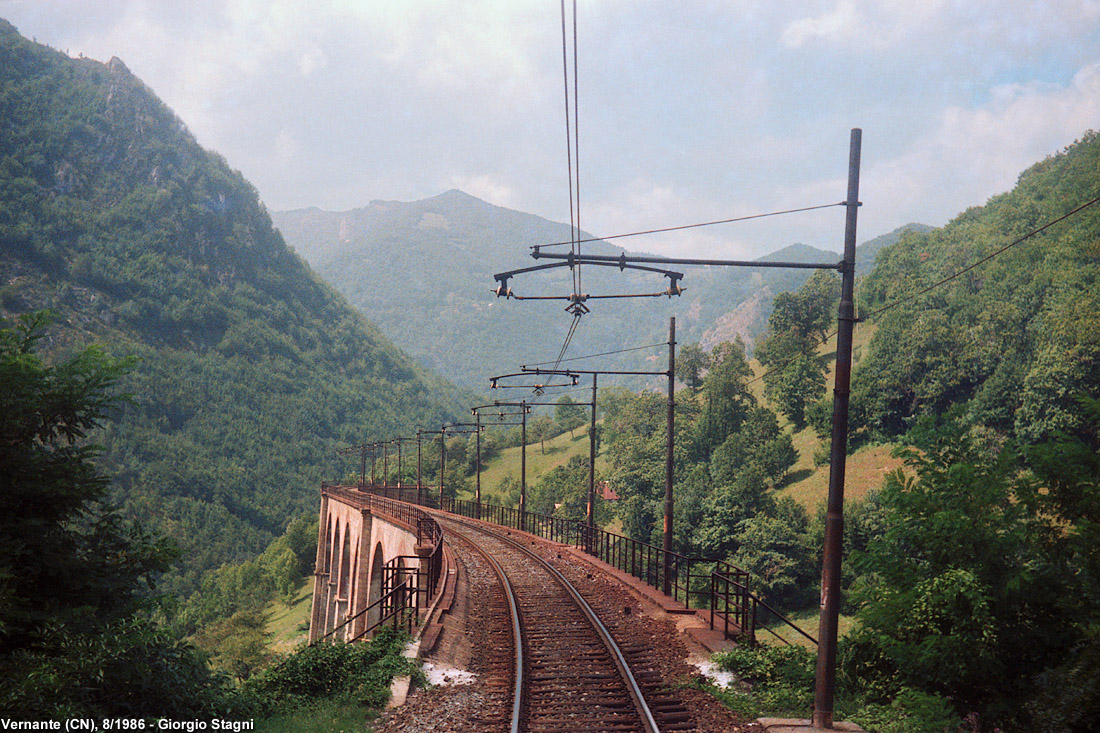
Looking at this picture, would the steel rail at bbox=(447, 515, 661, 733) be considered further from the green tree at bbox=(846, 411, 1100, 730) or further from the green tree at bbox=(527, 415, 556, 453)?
the green tree at bbox=(527, 415, 556, 453)

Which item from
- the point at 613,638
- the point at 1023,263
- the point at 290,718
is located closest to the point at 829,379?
the point at 1023,263

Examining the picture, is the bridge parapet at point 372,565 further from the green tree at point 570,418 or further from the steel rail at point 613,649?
the green tree at point 570,418

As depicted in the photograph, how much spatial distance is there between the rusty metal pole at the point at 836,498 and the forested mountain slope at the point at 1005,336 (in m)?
49.3

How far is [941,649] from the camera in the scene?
8.18 metres

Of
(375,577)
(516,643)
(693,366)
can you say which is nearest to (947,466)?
(516,643)

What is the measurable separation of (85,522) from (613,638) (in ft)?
26.0

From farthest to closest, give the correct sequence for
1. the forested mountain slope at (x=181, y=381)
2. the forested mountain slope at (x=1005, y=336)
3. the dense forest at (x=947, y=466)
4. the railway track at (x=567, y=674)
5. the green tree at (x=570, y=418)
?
the green tree at (x=570, y=418)
the forested mountain slope at (x=181, y=381)
the forested mountain slope at (x=1005, y=336)
the railway track at (x=567, y=674)
the dense forest at (x=947, y=466)

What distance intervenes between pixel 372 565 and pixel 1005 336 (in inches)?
2025

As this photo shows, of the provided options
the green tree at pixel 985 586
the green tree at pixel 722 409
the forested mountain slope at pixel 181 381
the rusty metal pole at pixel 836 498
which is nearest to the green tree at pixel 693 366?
the green tree at pixel 722 409

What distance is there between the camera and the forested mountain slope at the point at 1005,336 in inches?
1971

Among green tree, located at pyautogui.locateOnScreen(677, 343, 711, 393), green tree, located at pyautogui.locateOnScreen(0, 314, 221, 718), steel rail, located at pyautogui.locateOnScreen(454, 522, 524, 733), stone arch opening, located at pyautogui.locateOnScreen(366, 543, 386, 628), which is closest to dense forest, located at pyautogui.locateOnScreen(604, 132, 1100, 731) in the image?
green tree, located at pyautogui.locateOnScreen(677, 343, 711, 393)

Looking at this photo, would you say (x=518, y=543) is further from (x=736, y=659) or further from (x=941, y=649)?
(x=941, y=649)

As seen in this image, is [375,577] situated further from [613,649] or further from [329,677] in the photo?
[329,677]

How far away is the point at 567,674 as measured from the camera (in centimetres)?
1044
